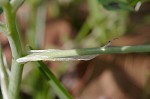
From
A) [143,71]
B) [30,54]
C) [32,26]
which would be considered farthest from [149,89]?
[30,54]

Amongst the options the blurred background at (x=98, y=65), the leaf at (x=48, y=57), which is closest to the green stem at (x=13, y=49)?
the leaf at (x=48, y=57)

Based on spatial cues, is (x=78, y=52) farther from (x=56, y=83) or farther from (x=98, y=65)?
(x=98, y=65)

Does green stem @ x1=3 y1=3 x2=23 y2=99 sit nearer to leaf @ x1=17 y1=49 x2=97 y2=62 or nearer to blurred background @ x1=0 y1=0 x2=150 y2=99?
leaf @ x1=17 y1=49 x2=97 y2=62

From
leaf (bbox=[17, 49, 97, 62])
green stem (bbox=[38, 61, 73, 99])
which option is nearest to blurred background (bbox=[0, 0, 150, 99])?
green stem (bbox=[38, 61, 73, 99])

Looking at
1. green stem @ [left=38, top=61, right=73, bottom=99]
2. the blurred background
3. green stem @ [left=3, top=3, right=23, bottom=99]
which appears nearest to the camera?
green stem @ [left=3, top=3, right=23, bottom=99]

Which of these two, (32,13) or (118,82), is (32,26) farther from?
(118,82)

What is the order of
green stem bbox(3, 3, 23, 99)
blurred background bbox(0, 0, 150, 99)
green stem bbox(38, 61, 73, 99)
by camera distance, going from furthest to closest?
blurred background bbox(0, 0, 150, 99) < green stem bbox(38, 61, 73, 99) < green stem bbox(3, 3, 23, 99)

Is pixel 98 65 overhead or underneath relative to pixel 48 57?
underneath

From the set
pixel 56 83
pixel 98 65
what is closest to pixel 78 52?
pixel 56 83

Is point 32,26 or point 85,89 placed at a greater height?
point 32,26
